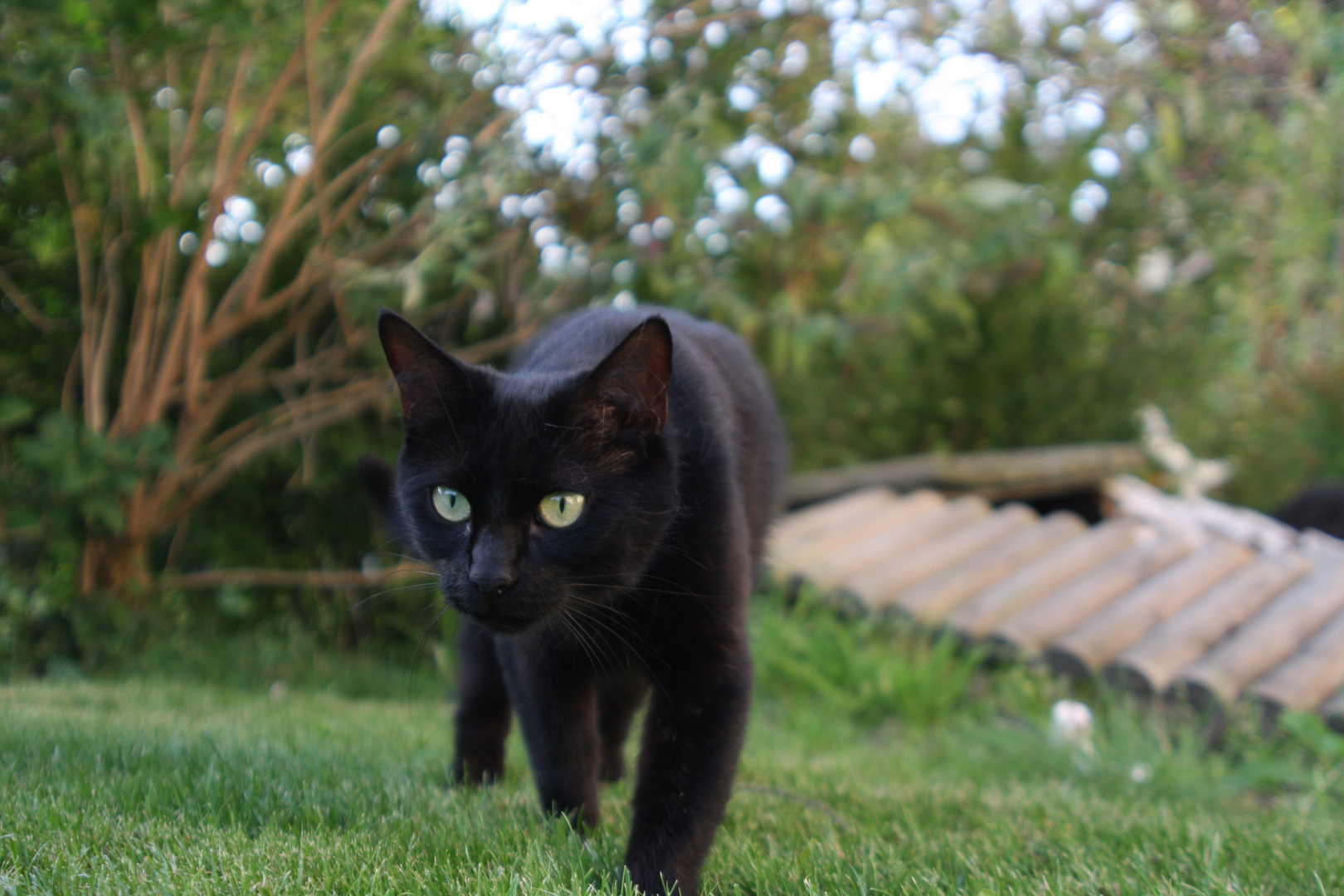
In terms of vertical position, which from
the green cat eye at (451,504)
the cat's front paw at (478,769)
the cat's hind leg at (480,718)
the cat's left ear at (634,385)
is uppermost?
the cat's left ear at (634,385)

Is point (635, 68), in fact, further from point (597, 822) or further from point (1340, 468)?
point (1340, 468)

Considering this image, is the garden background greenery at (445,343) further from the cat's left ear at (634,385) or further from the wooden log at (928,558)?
the cat's left ear at (634,385)

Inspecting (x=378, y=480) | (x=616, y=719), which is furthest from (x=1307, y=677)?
(x=378, y=480)

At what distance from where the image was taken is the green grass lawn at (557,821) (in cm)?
142

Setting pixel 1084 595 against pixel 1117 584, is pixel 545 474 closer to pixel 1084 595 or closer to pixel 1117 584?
pixel 1084 595

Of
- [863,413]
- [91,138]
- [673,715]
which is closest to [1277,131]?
[863,413]

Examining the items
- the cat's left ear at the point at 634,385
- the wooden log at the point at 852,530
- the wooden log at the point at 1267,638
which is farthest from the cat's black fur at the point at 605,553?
the wooden log at the point at 852,530

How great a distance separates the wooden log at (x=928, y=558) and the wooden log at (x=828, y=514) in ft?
1.76

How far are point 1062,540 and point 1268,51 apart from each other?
267cm

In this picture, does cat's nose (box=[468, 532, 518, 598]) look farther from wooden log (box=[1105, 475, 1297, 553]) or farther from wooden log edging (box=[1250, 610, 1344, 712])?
wooden log (box=[1105, 475, 1297, 553])

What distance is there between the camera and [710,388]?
1.90 m

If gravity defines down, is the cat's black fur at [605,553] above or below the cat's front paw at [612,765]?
above

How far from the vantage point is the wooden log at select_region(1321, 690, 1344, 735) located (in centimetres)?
288

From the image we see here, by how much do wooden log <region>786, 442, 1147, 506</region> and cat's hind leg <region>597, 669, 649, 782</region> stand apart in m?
3.12
